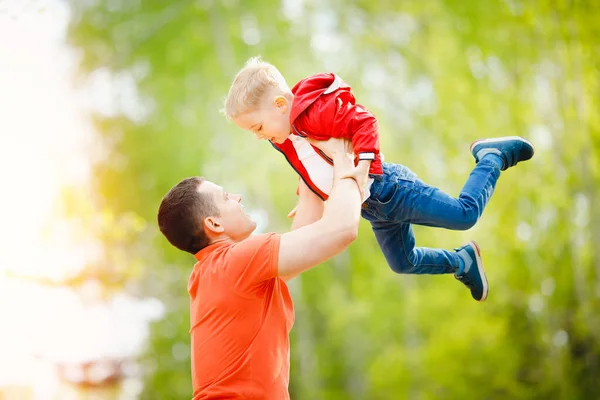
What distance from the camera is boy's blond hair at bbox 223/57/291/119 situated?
7.22 feet

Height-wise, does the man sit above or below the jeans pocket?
below

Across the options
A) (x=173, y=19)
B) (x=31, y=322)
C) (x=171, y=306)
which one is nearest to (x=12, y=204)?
(x=31, y=322)

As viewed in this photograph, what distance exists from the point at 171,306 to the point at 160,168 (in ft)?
7.84

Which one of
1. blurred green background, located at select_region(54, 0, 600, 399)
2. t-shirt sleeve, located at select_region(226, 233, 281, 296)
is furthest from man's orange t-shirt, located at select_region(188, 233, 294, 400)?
blurred green background, located at select_region(54, 0, 600, 399)

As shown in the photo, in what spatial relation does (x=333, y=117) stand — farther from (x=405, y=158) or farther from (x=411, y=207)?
(x=405, y=158)

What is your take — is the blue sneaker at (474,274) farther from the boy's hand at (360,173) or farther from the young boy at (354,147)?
the boy's hand at (360,173)

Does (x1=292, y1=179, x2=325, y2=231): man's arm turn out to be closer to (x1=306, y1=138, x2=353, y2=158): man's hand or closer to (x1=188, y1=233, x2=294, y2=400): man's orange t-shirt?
(x1=306, y1=138, x2=353, y2=158): man's hand

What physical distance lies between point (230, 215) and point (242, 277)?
259 mm

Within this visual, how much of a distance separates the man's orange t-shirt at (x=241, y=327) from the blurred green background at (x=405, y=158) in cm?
812

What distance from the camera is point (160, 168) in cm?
1248

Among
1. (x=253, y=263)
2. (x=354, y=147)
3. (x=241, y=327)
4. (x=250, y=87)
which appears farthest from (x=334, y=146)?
(x=241, y=327)

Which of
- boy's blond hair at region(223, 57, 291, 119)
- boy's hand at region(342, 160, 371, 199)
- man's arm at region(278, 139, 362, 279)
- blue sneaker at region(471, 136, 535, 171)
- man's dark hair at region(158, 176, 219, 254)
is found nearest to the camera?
man's arm at region(278, 139, 362, 279)

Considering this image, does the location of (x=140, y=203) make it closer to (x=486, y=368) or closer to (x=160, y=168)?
(x=160, y=168)

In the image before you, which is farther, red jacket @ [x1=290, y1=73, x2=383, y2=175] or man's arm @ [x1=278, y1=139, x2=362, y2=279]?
red jacket @ [x1=290, y1=73, x2=383, y2=175]
